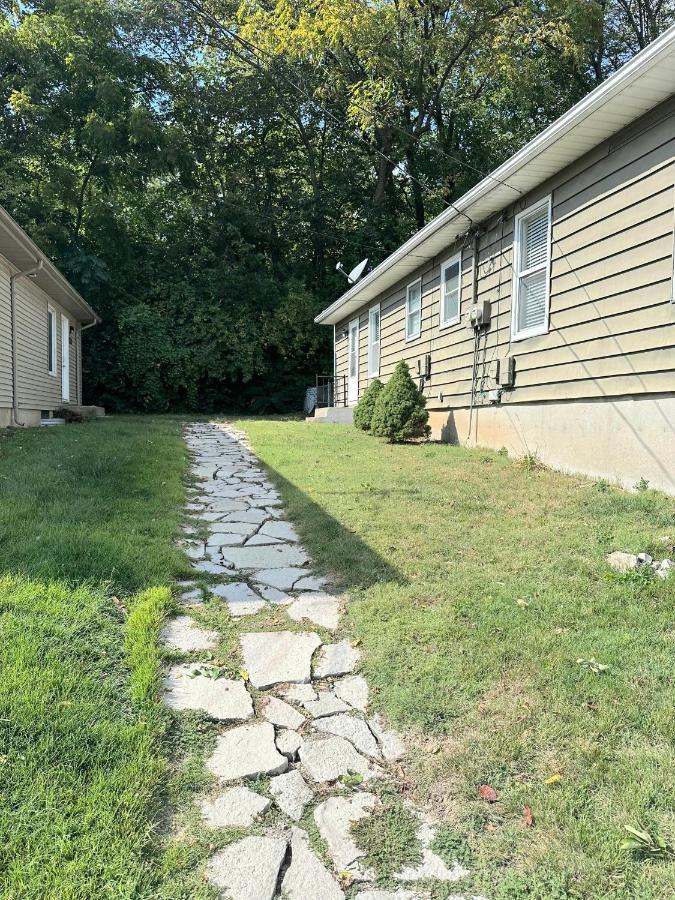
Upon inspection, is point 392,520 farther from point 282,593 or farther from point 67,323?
point 67,323

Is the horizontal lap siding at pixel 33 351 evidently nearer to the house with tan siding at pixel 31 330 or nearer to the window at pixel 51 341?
the house with tan siding at pixel 31 330

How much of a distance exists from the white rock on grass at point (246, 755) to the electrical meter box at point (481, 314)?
685 centimetres

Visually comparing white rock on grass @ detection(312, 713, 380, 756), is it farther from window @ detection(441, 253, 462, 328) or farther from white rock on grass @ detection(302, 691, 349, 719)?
window @ detection(441, 253, 462, 328)

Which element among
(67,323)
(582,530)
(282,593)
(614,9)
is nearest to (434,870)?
(282,593)

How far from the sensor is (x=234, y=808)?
6.48 ft

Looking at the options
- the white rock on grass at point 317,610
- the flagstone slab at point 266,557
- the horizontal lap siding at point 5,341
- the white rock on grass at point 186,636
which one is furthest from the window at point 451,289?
the white rock on grass at point 186,636

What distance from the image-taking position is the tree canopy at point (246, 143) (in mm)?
17547

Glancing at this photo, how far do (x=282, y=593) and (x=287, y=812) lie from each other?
5.87 feet

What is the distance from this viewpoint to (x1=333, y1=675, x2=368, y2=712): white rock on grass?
8.64ft

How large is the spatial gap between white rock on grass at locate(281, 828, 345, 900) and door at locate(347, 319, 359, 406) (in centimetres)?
1368

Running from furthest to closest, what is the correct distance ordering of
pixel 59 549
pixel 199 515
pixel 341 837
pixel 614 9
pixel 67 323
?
Answer: pixel 614 9
pixel 67 323
pixel 199 515
pixel 59 549
pixel 341 837

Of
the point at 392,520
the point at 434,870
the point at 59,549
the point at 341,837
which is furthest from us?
the point at 392,520

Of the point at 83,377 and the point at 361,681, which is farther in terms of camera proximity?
the point at 83,377

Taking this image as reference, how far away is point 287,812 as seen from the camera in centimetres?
199
